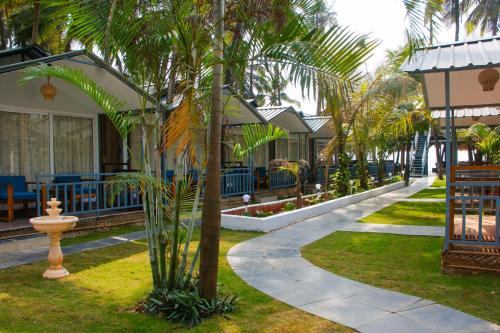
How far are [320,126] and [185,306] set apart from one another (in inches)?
680

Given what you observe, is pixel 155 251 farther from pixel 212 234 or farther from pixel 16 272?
pixel 16 272

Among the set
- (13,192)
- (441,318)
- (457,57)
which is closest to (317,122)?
(13,192)

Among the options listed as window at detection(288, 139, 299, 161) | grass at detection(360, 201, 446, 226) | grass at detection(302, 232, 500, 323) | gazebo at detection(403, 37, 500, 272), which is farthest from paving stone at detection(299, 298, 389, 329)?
window at detection(288, 139, 299, 161)

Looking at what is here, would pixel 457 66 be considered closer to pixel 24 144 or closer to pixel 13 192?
pixel 13 192

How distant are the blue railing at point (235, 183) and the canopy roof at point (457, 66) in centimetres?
622

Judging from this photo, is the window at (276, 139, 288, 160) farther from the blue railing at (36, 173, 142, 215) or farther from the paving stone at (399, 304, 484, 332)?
the paving stone at (399, 304, 484, 332)

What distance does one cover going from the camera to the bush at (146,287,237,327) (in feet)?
14.9

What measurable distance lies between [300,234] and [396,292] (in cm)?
418

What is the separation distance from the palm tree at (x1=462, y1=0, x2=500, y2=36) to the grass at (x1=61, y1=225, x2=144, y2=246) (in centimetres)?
3288

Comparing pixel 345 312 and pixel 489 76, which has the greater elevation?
pixel 489 76

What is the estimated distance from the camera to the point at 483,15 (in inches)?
1368

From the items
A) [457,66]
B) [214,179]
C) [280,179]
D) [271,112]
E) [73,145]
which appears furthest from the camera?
[280,179]

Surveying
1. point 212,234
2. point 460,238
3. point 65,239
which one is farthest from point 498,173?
point 65,239

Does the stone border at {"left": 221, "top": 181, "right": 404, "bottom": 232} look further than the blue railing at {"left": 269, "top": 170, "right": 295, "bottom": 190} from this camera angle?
No
